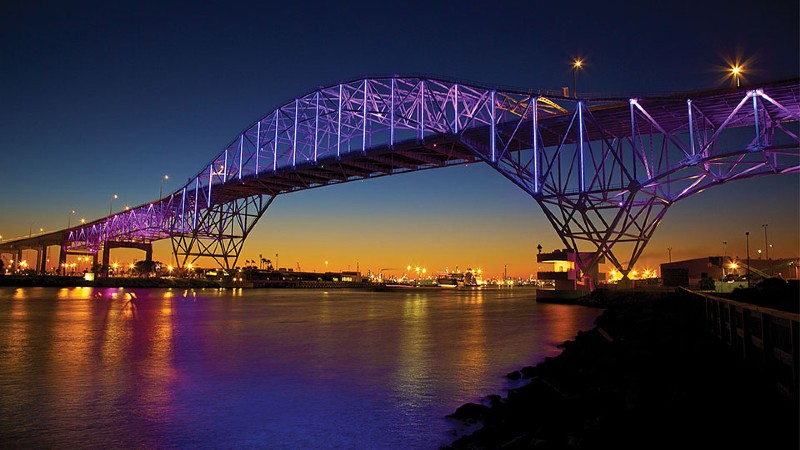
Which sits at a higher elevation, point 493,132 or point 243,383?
point 493,132

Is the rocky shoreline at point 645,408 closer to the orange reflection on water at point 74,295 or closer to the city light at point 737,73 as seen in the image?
the city light at point 737,73

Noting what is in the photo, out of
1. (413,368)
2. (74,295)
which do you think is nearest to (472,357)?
(413,368)

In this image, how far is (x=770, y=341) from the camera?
8.73 metres

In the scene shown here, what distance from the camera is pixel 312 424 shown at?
9188 millimetres

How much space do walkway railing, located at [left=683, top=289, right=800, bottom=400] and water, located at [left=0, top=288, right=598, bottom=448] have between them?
187 inches

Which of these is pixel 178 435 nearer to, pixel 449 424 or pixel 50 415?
pixel 50 415

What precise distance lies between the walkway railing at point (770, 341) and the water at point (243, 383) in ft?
15.6

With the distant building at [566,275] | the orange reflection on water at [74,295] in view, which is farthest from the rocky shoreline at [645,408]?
the orange reflection on water at [74,295]

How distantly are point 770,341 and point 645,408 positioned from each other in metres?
3.68

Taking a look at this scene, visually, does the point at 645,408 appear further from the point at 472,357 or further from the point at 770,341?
the point at 472,357

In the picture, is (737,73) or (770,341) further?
(737,73)

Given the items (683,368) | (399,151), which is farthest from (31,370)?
(399,151)

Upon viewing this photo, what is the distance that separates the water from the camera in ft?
27.8

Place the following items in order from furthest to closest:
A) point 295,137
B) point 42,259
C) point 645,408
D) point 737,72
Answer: point 42,259 → point 295,137 → point 737,72 → point 645,408
